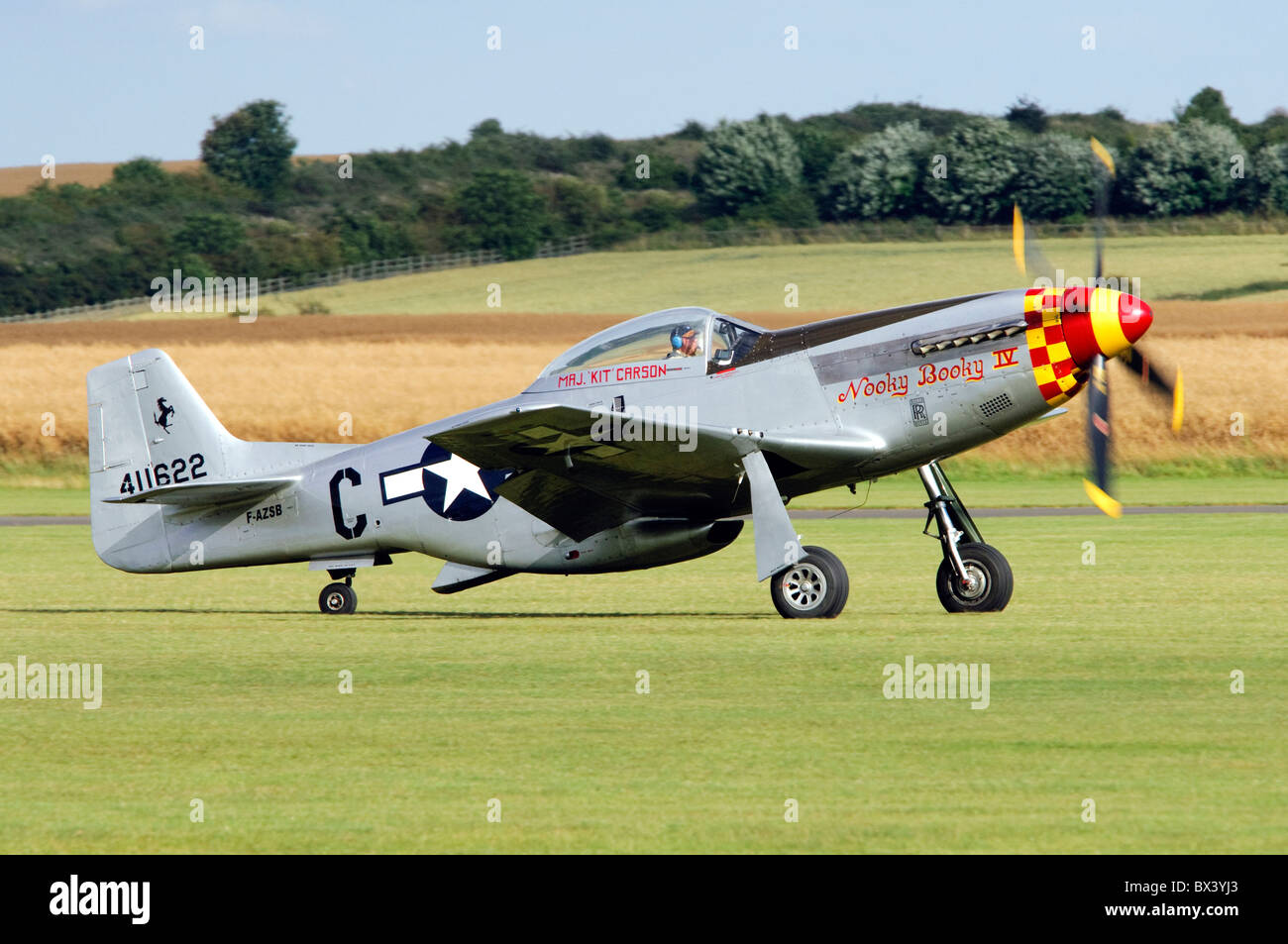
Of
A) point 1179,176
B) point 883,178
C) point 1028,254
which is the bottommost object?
point 1028,254

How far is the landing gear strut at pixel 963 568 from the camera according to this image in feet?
48.5

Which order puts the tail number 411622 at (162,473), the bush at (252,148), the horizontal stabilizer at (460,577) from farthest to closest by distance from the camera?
the bush at (252,148) < the tail number 411622 at (162,473) < the horizontal stabilizer at (460,577)

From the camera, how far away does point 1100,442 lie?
47.9ft

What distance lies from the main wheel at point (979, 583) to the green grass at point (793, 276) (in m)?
42.3

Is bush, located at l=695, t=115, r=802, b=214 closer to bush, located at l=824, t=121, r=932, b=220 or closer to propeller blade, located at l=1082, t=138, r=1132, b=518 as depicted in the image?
bush, located at l=824, t=121, r=932, b=220

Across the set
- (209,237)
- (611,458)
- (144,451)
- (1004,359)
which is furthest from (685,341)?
(209,237)

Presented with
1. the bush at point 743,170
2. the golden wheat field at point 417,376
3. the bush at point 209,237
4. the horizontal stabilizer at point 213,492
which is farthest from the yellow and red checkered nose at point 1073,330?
the bush at point 743,170

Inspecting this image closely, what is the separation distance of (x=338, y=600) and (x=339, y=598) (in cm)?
2

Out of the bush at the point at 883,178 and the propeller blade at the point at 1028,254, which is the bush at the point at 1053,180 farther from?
the propeller blade at the point at 1028,254

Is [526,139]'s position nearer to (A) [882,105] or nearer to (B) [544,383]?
(A) [882,105]

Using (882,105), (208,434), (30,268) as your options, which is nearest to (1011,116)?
(882,105)

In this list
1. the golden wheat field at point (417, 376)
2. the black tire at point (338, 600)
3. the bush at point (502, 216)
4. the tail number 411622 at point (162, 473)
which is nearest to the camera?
the black tire at point (338, 600)

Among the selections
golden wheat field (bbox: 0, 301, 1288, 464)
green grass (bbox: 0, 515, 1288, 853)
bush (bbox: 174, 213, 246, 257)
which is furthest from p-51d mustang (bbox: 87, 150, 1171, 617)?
bush (bbox: 174, 213, 246, 257)

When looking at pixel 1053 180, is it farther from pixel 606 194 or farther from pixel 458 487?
pixel 458 487
